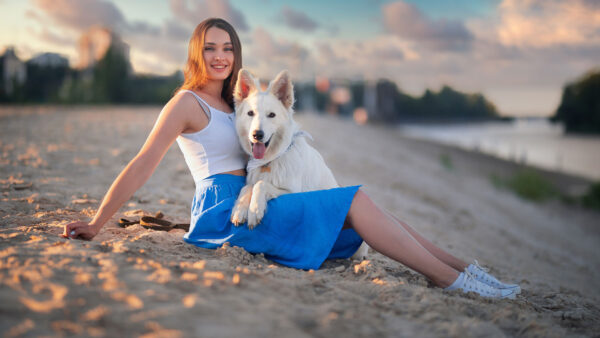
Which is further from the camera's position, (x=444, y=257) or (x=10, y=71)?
(x=10, y=71)

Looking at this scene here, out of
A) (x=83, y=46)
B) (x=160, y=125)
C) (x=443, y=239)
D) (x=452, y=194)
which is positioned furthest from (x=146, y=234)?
(x=83, y=46)

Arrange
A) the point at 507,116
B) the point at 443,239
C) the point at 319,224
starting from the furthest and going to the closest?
the point at 507,116 < the point at 443,239 < the point at 319,224

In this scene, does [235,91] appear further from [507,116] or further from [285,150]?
[507,116]

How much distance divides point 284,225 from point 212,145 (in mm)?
887

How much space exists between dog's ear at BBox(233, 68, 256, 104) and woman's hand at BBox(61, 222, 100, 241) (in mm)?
1514

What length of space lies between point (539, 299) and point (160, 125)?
3.47 m

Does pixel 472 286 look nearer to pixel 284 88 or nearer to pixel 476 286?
pixel 476 286

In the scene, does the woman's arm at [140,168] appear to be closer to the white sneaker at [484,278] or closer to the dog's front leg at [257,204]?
the dog's front leg at [257,204]

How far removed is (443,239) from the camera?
595cm

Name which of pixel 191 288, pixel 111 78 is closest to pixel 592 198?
pixel 191 288

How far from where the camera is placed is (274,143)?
3393 mm

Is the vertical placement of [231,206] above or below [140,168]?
below

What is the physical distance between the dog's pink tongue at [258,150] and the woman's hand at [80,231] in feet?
4.16

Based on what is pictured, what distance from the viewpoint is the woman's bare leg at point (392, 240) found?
2.86 m
